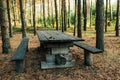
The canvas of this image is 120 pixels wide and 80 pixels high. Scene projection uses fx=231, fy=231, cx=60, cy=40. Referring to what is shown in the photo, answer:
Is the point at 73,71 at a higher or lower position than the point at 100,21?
lower

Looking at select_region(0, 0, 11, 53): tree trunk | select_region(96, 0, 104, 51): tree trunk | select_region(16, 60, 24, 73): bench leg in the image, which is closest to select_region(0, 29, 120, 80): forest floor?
select_region(16, 60, 24, 73): bench leg

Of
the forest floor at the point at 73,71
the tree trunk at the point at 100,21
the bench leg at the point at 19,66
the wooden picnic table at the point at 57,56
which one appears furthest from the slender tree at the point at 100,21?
the bench leg at the point at 19,66

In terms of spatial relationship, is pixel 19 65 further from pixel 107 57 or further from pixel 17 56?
pixel 107 57

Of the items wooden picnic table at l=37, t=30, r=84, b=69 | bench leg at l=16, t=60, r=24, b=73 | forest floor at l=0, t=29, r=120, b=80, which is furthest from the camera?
wooden picnic table at l=37, t=30, r=84, b=69

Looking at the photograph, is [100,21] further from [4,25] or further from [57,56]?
[4,25]

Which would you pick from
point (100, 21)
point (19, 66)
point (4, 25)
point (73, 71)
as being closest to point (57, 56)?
point (73, 71)

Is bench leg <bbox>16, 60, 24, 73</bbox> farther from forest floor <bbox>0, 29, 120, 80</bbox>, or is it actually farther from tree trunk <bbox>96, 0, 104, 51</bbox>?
tree trunk <bbox>96, 0, 104, 51</bbox>

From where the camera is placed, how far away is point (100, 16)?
412 inches

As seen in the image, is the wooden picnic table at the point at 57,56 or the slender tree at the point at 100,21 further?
the slender tree at the point at 100,21

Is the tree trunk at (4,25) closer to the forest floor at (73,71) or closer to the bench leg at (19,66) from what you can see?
the forest floor at (73,71)

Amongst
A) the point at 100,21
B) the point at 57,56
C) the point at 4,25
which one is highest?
the point at 100,21

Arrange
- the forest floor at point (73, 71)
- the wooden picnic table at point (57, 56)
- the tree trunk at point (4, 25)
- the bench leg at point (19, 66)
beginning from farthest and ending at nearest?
the tree trunk at point (4, 25) < the wooden picnic table at point (57, 56) < the bench leg at point (19, 66) < the forest floor at point (73, 71)

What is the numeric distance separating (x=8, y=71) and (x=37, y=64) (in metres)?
1.29

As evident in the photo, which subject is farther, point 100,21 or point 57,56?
point 100,21
